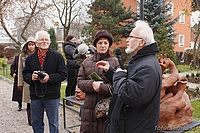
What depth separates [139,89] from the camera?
196 cm

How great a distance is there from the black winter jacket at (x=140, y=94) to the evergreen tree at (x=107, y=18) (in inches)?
611

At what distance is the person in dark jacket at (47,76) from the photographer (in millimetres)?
3502

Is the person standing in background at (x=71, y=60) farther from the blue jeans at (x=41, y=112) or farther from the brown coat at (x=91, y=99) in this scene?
the brown coat at (x=91, y=99)

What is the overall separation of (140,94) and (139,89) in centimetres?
4

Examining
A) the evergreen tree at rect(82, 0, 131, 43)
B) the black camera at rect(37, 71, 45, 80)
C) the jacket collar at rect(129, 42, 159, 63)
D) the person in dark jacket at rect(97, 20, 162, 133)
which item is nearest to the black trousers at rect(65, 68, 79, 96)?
the black camera at rect(37, 71, 45, 80)

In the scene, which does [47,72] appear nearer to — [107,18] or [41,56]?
[41,56]

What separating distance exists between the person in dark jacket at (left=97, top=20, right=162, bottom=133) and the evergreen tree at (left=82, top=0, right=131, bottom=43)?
15.5 meters

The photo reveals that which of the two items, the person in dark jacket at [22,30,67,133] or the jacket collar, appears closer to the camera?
the jacket collar

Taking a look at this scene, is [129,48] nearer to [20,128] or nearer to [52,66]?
[52,66]

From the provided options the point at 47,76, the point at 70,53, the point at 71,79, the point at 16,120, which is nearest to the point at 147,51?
the point at 47,76

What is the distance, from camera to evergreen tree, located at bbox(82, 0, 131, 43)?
698 inches

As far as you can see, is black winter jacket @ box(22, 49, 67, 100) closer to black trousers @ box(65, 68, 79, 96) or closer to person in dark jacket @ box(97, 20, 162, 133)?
person in dark jacket @ box(97, 20, 162, 133)

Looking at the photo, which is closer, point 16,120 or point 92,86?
point 92,86

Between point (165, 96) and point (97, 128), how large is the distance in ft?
3.30
